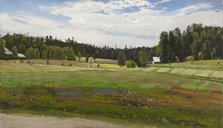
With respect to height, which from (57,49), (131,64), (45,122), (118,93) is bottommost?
(45,122)

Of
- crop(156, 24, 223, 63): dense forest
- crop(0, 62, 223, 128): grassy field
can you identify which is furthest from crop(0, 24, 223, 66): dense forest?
crop(0, 62, 223, 128): grassy field

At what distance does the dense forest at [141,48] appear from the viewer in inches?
317

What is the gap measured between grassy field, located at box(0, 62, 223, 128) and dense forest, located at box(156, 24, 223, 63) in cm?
22

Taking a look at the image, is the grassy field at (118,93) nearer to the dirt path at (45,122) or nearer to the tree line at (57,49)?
the dirt path at (45,122)

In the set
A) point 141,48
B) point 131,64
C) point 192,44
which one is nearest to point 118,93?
point 131,64

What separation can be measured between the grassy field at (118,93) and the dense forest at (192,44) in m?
0.22

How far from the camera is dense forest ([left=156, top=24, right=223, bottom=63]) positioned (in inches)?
315

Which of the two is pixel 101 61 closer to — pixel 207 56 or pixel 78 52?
pixel 78 52

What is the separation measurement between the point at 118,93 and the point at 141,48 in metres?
0.87

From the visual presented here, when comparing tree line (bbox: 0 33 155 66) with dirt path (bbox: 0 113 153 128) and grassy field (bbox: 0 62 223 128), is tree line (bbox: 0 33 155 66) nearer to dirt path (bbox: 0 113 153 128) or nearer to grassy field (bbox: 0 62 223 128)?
grassy field (bbox: 0 62 223 128)

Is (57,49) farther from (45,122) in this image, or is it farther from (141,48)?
(141,48)

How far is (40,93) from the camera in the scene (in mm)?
8727

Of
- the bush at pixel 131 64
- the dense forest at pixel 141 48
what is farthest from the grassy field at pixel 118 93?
the dense forest at pixel 141 48

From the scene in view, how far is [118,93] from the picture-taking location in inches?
330
